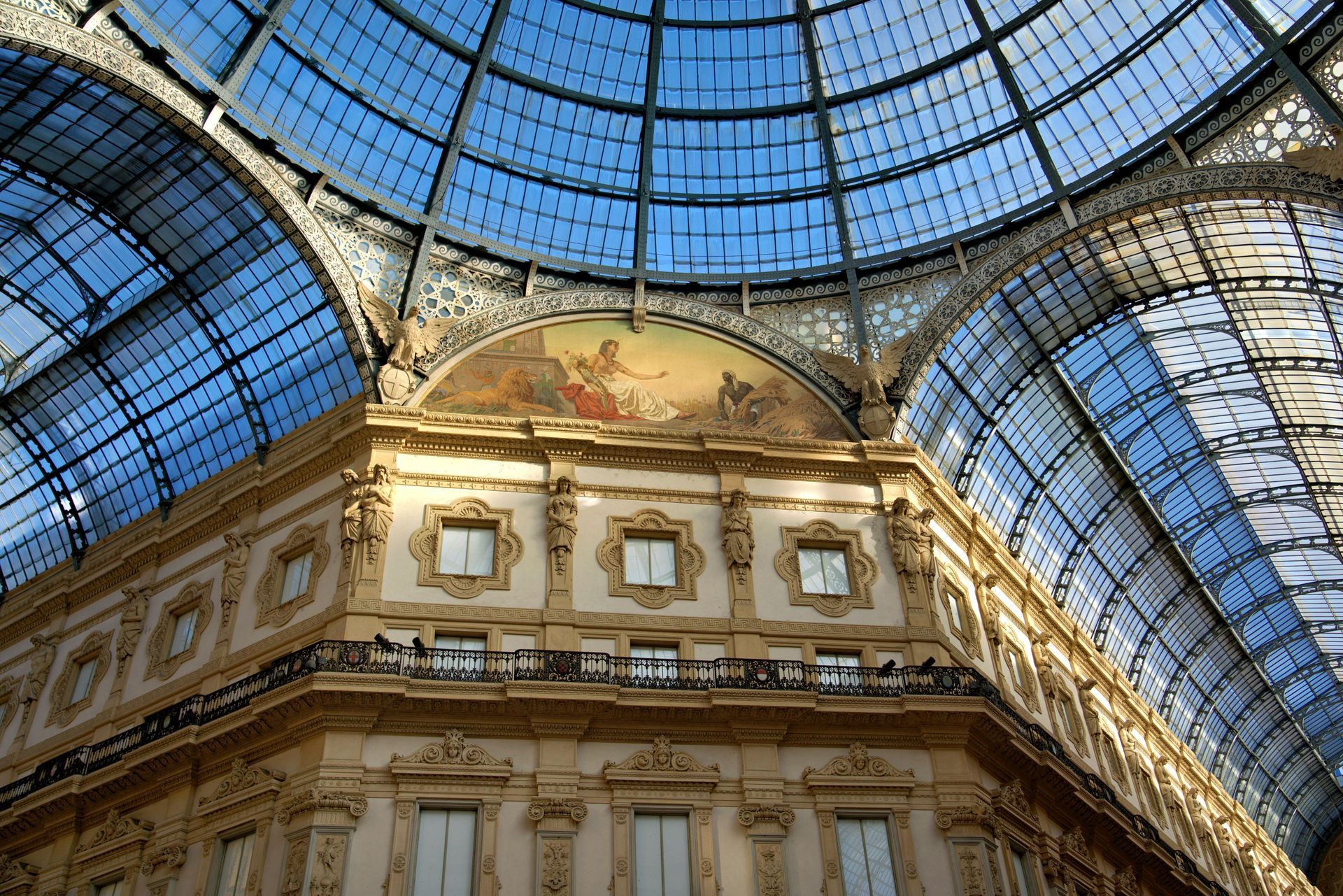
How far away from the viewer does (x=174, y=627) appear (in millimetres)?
32531

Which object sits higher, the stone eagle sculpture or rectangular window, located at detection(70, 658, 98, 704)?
the stone eagle sculpture

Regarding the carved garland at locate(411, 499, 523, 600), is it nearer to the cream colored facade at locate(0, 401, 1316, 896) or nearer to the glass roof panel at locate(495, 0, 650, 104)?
the cream colored facade at locate(0, 401, 1316, 896)

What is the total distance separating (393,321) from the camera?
3266 cm

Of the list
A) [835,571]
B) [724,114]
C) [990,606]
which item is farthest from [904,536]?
[724,114]

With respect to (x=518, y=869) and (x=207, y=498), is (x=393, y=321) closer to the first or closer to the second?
(x=207, y=498)

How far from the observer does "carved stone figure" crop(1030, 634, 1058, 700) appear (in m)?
38.0

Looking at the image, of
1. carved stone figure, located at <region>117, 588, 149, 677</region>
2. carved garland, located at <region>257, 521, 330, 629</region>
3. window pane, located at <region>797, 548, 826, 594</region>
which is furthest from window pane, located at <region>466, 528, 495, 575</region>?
carved stone figure, located at <region>117, 588, 149, 677</region>

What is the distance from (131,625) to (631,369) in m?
16.1

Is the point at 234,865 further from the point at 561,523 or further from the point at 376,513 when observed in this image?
the point at 561,523

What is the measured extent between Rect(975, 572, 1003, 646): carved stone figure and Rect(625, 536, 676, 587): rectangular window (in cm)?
1042

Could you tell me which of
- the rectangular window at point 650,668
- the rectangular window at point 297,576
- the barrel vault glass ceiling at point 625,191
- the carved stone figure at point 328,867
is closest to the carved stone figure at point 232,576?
the rectangular window at point 297,576

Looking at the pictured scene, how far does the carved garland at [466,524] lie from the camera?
2848cm

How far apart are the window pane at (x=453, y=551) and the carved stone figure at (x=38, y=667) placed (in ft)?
51.0

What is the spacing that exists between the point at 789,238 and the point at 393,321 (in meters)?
13.0
